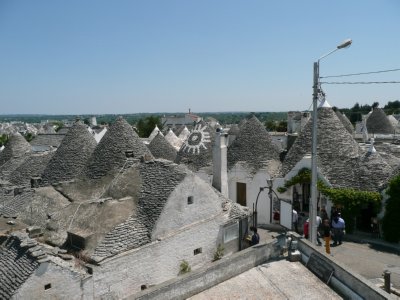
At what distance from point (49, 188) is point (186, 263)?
7374mm

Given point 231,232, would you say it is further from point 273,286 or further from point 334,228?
point 273,286

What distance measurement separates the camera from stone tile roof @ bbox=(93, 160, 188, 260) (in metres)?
11.4

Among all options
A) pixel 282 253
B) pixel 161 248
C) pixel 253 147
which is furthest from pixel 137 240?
pixel 253 147

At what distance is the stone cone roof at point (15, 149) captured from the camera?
24.1 m

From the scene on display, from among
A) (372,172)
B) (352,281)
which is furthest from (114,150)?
(352,281)

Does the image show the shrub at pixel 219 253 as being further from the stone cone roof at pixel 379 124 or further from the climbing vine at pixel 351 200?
the stone cone roof at pixel 379 124

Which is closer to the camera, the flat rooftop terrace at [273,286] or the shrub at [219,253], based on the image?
the flat rooftop terrace at [273,286]

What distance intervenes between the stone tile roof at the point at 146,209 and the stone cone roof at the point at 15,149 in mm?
13329

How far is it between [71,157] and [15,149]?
28.4ft

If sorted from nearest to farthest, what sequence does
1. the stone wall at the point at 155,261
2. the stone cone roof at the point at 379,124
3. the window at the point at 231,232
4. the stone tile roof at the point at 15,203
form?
the stone wall at the point at 155,261 → the window at the point at 231,232 → the stone tile roof at the point at 15,203 → the stone cone roof at the point at 379,124

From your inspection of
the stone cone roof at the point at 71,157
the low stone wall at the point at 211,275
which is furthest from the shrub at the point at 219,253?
the stone cone roof at the point at 71,157

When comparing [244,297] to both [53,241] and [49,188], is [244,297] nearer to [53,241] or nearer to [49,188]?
[53,241]

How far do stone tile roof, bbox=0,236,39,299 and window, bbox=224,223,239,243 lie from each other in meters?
7.45

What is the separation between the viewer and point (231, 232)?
1494cm
